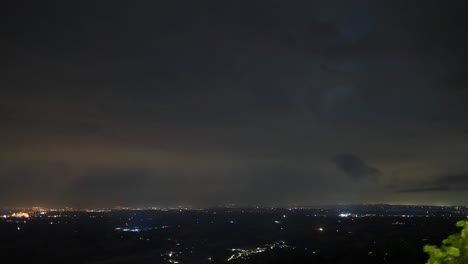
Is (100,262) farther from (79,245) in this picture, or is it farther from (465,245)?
(465,245)

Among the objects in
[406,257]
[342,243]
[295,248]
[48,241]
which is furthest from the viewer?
[48,241]

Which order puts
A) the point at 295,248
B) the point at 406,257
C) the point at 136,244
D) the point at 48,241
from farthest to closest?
1. the point at 48,241
2. the point at 136,244
3. the point at 295,248
4. the point at 406,257

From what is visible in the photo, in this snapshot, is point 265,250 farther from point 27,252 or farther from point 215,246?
point 27,252

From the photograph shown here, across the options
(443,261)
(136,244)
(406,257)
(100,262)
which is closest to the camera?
(443,261)

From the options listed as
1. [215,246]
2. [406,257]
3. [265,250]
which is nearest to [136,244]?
[215,246]

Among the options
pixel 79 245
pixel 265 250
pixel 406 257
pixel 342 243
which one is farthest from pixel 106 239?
pixel 406 257

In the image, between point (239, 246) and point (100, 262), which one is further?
point (239, 246)

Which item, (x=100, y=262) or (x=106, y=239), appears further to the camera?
(x=106, y=239)

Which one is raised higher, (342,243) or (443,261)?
Answer: (443,261)

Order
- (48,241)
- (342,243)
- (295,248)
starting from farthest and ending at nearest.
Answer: (48,241) < (342,243) < (295,248)
